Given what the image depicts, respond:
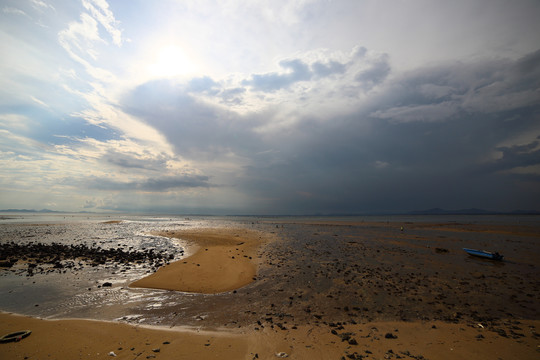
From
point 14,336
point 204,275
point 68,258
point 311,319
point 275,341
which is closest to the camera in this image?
point 14,336

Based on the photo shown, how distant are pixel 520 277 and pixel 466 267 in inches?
118

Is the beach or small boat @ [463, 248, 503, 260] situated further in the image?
small boat @ [463, 248, 503, 260]

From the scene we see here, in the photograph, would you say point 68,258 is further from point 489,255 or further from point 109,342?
point 489,255

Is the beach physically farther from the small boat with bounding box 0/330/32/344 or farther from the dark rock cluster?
the dark rock cluster

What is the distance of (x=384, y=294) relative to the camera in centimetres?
1155

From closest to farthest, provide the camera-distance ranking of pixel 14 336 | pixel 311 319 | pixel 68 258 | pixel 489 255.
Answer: pixel 14 336 → pixel 311 319 → pixel 68 258 → pixel 489 255

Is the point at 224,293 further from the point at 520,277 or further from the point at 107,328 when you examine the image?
the point at 520,277

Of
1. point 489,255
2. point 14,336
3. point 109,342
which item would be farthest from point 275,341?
point 489,255

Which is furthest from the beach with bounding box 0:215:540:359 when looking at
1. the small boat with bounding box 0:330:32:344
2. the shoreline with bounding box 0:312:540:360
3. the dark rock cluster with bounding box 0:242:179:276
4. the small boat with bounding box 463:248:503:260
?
the dark rock cluster with bounding box 0:242:179:276

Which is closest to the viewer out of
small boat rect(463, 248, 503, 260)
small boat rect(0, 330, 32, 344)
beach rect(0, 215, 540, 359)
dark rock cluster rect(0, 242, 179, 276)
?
beach rect(0, 215, 540, 359)

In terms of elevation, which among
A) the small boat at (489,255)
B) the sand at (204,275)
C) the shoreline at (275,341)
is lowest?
the small boat at (489,255)

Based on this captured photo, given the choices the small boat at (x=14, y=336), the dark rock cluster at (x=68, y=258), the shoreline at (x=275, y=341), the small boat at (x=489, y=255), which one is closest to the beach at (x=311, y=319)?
the shoreline at (x=275, y=341)

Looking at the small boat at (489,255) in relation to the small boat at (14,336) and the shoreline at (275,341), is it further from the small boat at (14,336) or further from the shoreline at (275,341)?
the small boat at (14,336)

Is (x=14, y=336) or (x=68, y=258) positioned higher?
(x=14, y=336)
